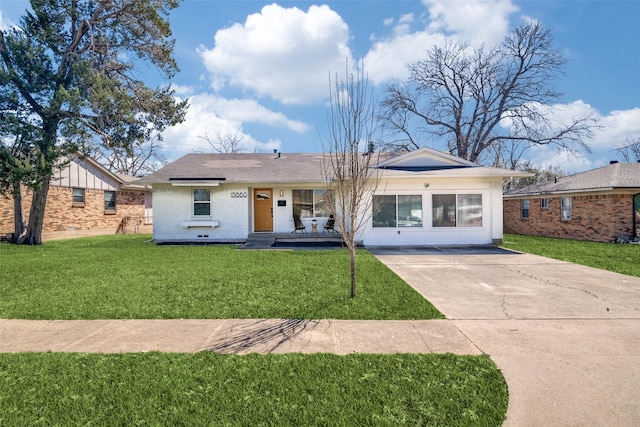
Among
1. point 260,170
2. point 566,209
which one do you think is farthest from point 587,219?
point 260,170

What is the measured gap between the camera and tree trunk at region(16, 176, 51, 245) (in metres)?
15.0

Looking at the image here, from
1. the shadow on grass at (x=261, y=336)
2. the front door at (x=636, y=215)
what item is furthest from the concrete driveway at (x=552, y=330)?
the front door at (x=636, y=215)

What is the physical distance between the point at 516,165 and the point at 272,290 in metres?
40.4

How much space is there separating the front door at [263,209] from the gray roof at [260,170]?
0.98 metres

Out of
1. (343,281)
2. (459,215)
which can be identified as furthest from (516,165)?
(343,281)

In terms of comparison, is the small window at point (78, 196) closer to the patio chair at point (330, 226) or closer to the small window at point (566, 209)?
the patio chair at point (330, 226)

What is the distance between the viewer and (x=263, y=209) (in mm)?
15156

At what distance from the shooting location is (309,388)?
2.81 m

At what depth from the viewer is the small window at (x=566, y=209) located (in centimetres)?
1686

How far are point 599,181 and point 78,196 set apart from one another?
28.4 meters

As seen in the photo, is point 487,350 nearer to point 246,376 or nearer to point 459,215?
point 246,376

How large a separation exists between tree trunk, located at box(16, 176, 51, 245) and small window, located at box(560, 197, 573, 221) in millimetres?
26267

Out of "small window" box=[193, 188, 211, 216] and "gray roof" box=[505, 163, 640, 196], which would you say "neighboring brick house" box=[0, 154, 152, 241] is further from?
"gray roof" box=[505, 163, 640, 196]

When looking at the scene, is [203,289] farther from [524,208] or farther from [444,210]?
[524,208]
